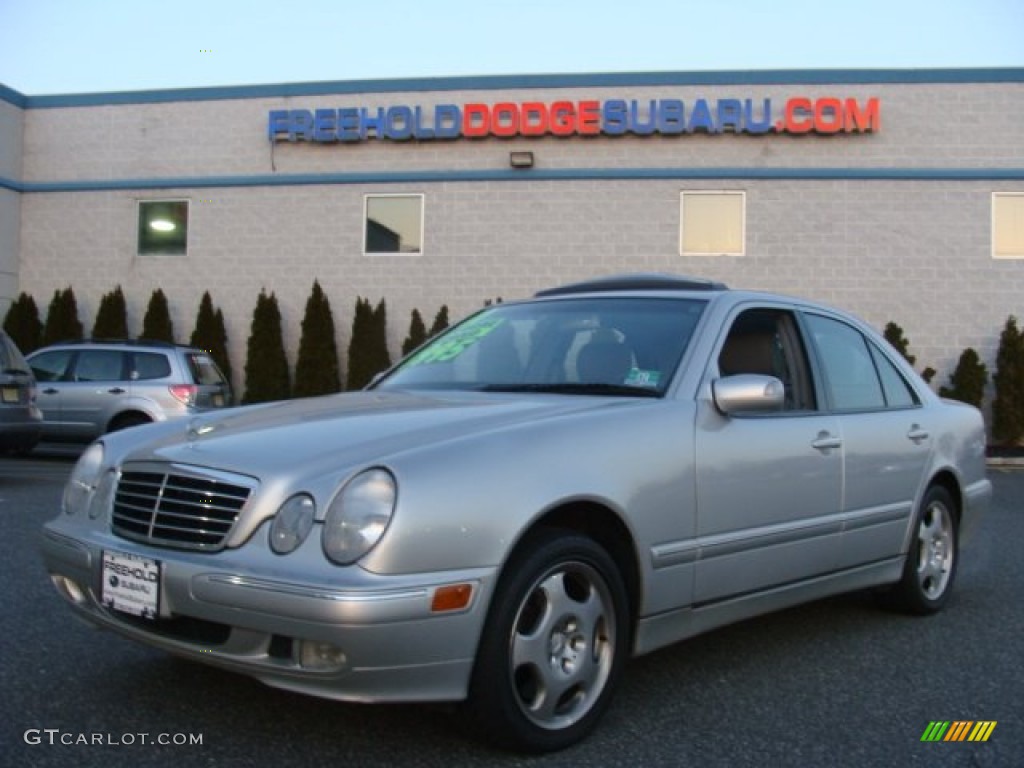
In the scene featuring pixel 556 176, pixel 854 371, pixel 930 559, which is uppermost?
pixel 556 176

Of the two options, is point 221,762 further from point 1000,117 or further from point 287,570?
point 1000,117

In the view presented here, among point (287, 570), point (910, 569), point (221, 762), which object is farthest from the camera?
point (910, 569)

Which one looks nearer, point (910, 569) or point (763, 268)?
point (910, 569)

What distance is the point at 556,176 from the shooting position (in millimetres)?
16828

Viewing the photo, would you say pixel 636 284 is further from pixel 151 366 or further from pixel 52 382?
pixel 52 382

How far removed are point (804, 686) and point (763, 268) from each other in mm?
13109

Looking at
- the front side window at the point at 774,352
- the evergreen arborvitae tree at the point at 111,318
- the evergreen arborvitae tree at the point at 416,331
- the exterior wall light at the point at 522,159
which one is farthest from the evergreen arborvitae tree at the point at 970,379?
the evergreen arborvitae tree at the point at 111,318

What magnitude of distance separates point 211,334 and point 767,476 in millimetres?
14770

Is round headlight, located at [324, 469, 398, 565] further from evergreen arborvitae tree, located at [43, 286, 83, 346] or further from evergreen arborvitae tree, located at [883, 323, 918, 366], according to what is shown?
evergreen arborvitae tree, located at [43, 286, 83, 346]

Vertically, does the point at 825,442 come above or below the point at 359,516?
above

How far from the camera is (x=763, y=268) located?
53.9 feet

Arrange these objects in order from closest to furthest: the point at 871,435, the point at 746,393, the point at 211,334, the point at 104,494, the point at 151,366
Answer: the point at 104,494 < the point at 746,393 < the point at 871,435 < the point at 151,366 < the point at 211,334

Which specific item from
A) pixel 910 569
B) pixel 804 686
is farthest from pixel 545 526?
pixel 910 569

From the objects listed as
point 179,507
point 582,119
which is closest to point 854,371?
point 179,507
